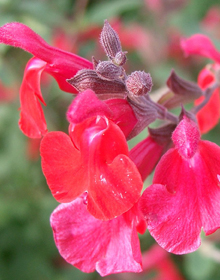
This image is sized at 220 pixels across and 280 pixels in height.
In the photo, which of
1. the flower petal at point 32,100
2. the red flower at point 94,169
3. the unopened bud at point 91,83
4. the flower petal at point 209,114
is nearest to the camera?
the red flower at point 94,169

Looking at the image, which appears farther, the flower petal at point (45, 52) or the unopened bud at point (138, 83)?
the flower petal at point (45, 52)

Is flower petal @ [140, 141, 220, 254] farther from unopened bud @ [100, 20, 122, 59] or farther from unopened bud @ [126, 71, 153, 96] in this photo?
unopened bud @ [100, 20, 122, 59]

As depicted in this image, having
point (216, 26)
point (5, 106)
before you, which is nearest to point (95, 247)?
point (5, 106)

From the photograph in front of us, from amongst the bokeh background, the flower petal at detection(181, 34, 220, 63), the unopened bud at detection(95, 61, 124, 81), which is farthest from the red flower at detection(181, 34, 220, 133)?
the bokeh background

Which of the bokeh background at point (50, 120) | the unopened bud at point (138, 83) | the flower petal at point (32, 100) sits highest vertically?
the unopened bud at point (138, 83)

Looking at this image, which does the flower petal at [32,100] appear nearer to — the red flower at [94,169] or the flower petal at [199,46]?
the red flower at [94,169]

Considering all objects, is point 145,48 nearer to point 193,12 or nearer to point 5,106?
point 193,12

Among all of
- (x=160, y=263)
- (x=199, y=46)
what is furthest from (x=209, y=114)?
(x=160, y=263)

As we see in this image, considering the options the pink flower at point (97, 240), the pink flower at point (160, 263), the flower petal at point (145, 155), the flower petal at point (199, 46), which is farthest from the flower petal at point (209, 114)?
the pink flower at point (160, 263)
